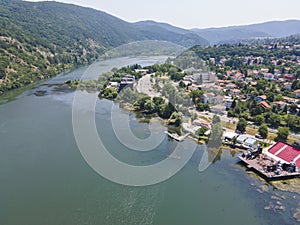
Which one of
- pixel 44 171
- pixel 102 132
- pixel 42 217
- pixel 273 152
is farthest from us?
pixel 102 132

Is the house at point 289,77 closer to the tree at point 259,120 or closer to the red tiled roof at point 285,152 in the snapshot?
the tree at point 259,120

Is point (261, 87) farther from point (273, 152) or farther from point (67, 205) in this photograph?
point (67, 205)

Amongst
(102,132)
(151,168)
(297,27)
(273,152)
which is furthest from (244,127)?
(297,27)

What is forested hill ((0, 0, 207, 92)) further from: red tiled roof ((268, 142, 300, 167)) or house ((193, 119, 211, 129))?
red tiled roof ((268, 142, 300, 167))

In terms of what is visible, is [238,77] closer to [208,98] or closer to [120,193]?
[208,98]

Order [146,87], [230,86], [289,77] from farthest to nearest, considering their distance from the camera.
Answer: [289,77] → [146,87] → [230,86]

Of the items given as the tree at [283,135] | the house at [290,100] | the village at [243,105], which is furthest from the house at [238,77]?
the tree at [283,135]

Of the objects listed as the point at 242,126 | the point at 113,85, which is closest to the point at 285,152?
the point at 242,126

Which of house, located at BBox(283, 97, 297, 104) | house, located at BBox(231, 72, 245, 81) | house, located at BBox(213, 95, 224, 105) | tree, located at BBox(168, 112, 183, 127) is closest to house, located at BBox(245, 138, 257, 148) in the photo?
tree, located at BBox(168, 112, 183, 127)
